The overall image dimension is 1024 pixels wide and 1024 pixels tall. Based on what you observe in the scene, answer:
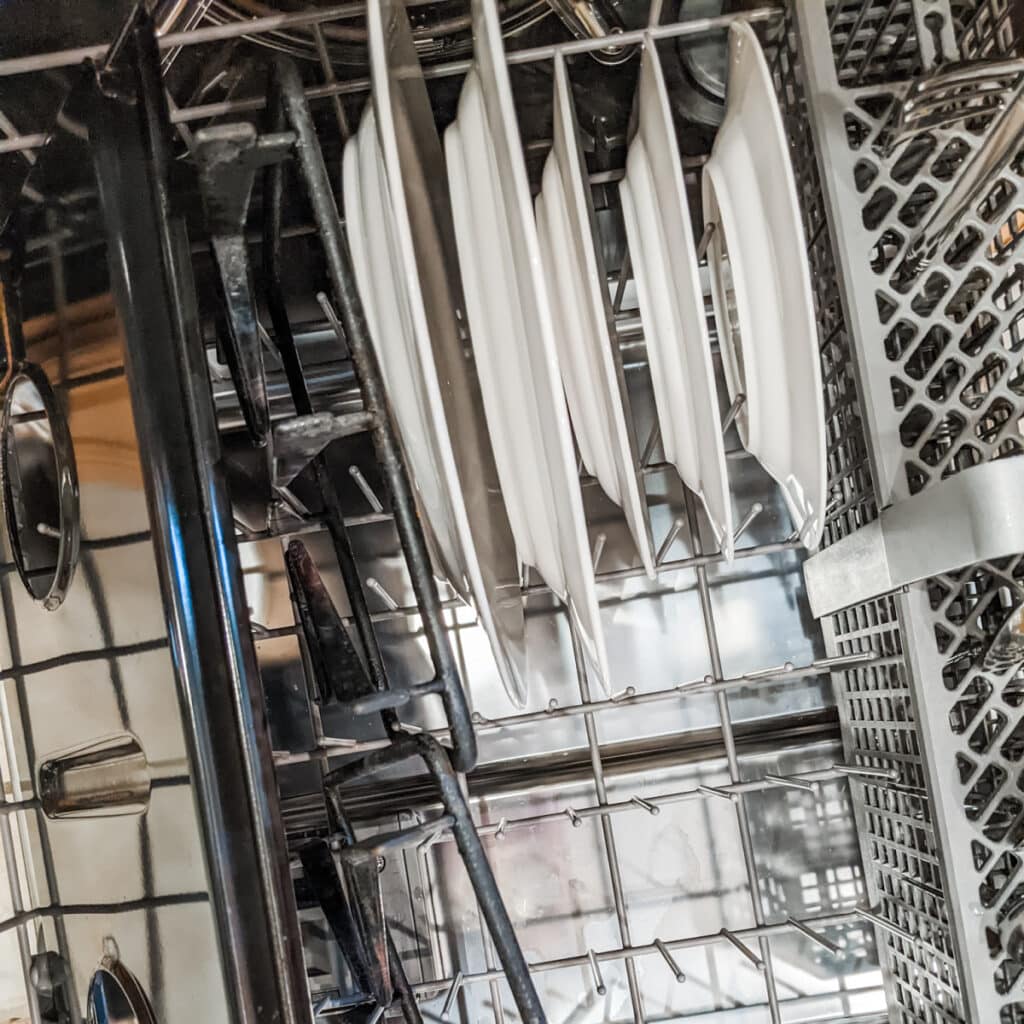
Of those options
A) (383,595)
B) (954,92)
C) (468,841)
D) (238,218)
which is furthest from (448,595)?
(954,92)

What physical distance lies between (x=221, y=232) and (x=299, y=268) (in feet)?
1.11

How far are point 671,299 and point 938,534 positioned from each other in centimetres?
22

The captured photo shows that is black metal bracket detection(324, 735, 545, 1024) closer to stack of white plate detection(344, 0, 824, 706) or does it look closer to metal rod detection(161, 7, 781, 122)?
stack of white plate detection(344, 0, 824, 706)

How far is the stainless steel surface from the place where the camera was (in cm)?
48

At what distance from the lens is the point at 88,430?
0.53 meters

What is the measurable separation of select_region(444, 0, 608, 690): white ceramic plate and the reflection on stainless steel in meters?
0.28

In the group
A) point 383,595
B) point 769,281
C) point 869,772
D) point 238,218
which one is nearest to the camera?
point 238,218

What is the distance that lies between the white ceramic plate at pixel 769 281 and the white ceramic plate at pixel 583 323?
3.6 inches

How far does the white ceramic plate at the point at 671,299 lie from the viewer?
1.75 ft

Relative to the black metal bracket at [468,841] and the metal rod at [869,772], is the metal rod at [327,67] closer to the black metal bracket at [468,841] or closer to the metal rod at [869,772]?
the black metal bracket at [468,841]

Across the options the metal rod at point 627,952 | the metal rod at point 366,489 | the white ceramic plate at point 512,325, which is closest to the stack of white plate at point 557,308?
the white ceramic plate at point 512,325

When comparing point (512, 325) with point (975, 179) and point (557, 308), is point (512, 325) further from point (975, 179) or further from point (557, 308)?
point (975, 179)

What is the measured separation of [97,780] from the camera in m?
0.56

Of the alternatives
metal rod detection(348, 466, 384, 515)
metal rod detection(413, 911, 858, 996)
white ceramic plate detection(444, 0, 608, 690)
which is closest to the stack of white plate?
white ceramic plate detection(444, 0, 608, 690)
